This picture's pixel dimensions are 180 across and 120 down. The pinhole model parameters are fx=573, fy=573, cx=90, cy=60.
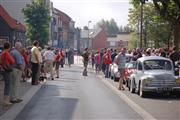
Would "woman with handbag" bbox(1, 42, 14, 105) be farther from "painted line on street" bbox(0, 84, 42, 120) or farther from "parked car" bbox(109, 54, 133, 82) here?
"parked car" bbox(109, 54, 133, 82)

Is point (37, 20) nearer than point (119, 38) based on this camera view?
Yes

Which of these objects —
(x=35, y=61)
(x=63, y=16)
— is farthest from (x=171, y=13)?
(x=63, y=16)

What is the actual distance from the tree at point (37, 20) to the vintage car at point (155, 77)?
36892 millimetres

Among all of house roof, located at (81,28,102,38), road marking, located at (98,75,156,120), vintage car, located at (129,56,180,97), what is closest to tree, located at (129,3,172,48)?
vintage car, located at (129,56,180,97)

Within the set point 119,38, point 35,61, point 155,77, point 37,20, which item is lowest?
point 155,77

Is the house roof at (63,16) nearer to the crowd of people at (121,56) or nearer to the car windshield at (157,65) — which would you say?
the crowd of people at (121,56)

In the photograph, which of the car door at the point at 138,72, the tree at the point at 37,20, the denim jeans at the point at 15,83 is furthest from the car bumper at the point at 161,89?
the tree at the point at 37,20

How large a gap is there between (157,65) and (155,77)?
4.23ft

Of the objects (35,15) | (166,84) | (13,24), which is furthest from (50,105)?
(35,15)

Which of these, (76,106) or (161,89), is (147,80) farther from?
(76,106)

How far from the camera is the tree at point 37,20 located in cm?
5800

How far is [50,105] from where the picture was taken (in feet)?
56.0

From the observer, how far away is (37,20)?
192 feet

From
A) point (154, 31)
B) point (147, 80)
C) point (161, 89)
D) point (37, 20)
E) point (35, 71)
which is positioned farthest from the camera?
point (154, 31)
